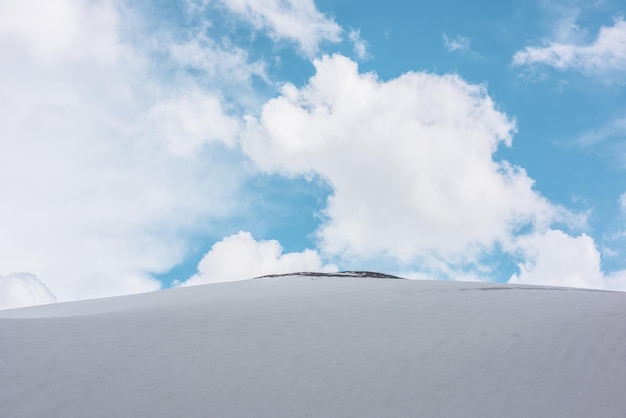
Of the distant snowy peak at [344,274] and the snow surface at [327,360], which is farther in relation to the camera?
the distant snowy peak at [344,274]

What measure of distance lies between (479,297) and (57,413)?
27.3ft

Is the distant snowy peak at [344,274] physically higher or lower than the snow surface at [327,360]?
higher

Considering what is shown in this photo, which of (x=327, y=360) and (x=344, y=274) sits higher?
(x=344, y=274)

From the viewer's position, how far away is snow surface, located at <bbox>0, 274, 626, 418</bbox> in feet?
21.7

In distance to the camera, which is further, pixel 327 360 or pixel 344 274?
pixel 344 274

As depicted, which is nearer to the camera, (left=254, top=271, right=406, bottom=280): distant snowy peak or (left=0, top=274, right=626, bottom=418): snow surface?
(left=0, top=274, right=626, bottom=418): snow surface

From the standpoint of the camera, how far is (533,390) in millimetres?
6914

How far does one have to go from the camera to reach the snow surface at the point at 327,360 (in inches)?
260

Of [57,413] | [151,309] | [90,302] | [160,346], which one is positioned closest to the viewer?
[57,413]

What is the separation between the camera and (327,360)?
8.09m

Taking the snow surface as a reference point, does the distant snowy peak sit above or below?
above

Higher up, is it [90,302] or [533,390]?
→ [90,302]

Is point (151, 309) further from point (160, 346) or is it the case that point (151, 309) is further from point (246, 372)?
point (246, 372)

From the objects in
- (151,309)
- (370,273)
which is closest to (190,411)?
(151,309)
